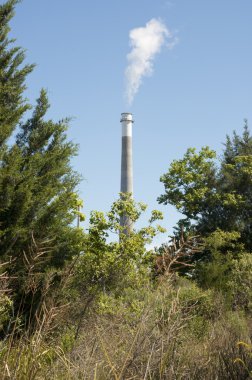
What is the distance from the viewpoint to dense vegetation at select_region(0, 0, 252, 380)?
3.75 m

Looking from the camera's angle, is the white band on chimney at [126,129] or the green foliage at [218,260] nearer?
the green foliage at [218,260]

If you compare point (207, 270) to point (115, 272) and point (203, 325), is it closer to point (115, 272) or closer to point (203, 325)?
point (115, 272)

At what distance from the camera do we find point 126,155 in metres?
39.3

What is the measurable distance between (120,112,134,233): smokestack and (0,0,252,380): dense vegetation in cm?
1150

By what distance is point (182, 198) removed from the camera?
31.2 meters

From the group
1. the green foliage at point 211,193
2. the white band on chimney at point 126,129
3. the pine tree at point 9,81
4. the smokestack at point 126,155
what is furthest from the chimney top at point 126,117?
the pine tree at point 9,81

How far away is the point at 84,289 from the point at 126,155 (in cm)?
2566

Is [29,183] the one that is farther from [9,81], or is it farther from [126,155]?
[126,155]

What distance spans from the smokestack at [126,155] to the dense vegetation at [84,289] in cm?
1150

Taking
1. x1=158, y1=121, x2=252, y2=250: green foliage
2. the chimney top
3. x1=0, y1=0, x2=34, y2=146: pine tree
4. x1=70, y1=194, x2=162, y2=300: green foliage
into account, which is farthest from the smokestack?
x1=0, y1=0, x2=34, y2=146: pine tree

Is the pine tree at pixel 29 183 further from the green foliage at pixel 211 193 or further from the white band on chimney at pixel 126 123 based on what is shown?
the white band on chimney at pixel 126 123

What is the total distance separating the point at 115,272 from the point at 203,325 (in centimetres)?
549

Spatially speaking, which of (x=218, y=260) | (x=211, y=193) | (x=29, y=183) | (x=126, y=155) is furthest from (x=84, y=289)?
(x=126, y=155)

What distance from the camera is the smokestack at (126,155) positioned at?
125 feet
